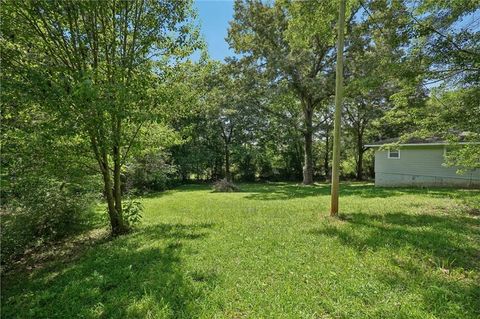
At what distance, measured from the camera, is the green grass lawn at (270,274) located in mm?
3066

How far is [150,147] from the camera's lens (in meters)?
7.03

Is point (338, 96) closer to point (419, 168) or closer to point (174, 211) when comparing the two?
point (174, 211)

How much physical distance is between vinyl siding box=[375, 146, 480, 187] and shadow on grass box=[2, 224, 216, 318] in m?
15.1

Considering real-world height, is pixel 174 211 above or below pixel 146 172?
below

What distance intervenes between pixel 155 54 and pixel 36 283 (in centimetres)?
506

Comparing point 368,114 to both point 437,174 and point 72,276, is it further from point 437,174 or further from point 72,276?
point 72,276

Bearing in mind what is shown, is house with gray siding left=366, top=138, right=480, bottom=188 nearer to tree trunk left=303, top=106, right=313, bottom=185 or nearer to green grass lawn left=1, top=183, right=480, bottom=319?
tree trunk left=303, top=106, right=313, bottom=185

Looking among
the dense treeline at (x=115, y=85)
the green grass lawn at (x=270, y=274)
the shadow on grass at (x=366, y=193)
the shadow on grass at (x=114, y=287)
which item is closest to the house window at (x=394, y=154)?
the shadow on grass at (x=366, y=193)

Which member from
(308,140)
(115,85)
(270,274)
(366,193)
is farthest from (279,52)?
(270,274)

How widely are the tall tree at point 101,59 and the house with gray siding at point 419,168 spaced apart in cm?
1223

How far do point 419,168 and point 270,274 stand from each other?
15108 millimetres

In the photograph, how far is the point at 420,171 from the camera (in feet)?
50.6

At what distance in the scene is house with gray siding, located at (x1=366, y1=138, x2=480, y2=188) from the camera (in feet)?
46.5

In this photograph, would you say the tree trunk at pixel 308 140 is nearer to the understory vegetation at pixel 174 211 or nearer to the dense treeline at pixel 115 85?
the dense treeline at pixel 115 85
